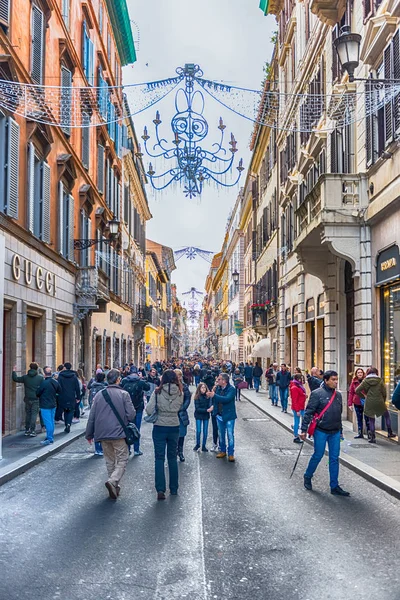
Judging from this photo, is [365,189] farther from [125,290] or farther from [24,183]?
[125,290]

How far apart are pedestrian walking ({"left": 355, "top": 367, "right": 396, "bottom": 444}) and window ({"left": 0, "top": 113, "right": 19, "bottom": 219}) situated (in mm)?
8951

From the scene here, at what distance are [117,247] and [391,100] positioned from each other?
24.6m

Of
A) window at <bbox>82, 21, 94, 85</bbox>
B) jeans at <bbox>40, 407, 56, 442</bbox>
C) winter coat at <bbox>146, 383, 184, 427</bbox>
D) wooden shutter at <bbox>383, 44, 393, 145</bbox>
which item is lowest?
jeans at <bbox>40, 407, 56, 442</bbox>

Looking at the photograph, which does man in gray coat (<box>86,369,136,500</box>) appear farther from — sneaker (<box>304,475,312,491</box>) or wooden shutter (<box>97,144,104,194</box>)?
wooden shutter (<box>97,144,104,194</box>)

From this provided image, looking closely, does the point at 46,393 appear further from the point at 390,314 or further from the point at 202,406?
the point at 390,314

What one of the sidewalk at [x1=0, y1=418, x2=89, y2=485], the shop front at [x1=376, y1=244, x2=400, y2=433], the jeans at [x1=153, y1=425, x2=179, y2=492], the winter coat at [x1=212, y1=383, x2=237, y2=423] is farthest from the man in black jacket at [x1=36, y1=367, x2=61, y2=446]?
the shop front at [x1=376, y1=244, x2=400, y2=433]

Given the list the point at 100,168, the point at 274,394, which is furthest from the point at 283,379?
the point at 100,168

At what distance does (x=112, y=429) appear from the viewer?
30.4ft

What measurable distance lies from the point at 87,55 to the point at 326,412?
869 inches

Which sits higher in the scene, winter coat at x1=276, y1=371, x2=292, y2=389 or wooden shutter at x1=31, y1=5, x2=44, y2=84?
wooden shutter at x1=31, y1=5, x2=44, y2=84

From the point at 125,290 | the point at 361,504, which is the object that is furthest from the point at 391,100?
the point at 125,290

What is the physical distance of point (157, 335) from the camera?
245ft

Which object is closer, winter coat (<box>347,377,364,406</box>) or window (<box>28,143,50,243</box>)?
winter coat (<box>347,377,364,406</box>)

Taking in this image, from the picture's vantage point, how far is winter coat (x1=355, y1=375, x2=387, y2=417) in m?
14.0
